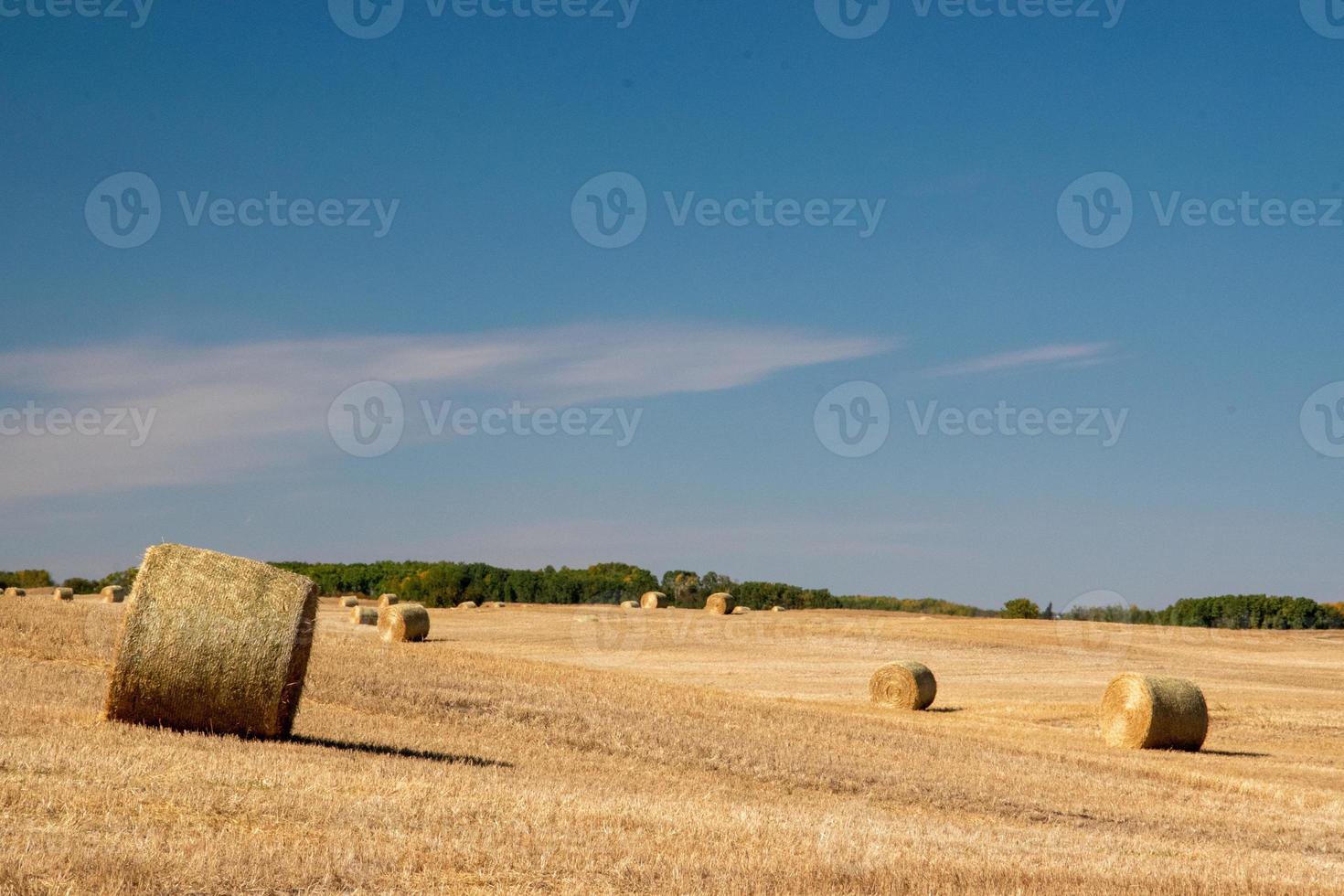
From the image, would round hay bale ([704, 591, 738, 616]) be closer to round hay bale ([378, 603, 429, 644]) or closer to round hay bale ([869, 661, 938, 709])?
round hay bale ([378, 603, 429, 644])

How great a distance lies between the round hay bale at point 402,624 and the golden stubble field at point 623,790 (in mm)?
13052

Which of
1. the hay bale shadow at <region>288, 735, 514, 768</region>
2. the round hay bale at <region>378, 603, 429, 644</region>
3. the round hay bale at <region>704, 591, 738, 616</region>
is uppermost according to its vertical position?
the round hay bale at <region>704, 591, 738, 616</region>

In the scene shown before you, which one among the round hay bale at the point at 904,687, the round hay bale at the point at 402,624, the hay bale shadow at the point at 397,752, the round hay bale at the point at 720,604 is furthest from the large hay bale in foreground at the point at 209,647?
the round hay bale at the point at 720,604

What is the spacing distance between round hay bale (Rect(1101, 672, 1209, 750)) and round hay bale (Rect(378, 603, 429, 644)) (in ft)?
75.3

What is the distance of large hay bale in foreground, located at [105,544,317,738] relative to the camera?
1344 cm

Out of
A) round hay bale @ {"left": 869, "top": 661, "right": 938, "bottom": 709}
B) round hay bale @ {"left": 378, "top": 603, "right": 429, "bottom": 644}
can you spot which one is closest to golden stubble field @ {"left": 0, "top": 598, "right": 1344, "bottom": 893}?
round hay bale @ {"left": 869, "top": 661, "right": 938, "bottom": 709}

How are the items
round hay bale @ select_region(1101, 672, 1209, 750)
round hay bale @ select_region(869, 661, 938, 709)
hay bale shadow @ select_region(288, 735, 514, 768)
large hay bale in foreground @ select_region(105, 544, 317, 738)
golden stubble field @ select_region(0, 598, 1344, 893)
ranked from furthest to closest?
1. round hay bale @ select_region(869, 661, 938, 709)
2. round hay bale @ select_region(1101, 672, 1209, 750)
3. hay bale shadow @ select_region(288, 735, 514, 768)
4. large hay bale in foreground @ select_region(105, 544, 317, 738)
5. golden stubble field @ select_region(0, 598, 1344, 893)

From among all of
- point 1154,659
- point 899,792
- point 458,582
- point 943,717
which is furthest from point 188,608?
point 458,582

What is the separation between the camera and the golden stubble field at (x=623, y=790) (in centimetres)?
778

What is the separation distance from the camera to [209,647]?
13.7m

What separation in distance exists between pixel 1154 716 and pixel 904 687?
634 centimetres

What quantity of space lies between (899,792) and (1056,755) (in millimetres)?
6182

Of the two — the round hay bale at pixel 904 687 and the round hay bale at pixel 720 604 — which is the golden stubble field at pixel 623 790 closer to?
the round hay bale at pixel 904 687

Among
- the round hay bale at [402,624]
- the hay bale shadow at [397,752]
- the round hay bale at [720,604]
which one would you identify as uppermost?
the round hay bale at [720,604]
